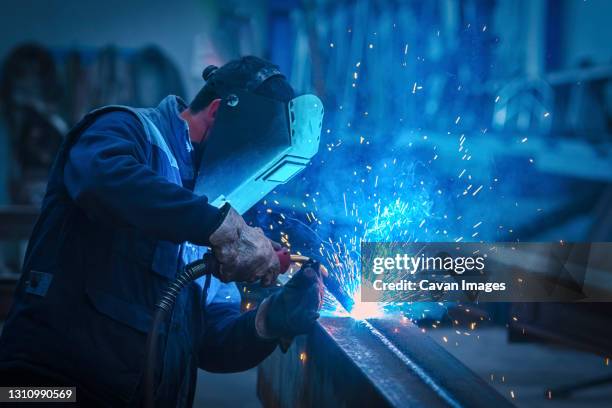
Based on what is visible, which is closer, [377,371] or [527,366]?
[377,371]

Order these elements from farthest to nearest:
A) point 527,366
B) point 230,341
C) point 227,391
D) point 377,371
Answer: point 527,366, point 227,391, point 230,341, point 377,371

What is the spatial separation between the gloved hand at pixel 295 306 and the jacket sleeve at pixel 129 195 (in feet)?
1.30

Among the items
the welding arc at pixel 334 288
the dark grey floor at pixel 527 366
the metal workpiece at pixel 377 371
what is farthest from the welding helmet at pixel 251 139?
the dark grey floor at pixel 527 366

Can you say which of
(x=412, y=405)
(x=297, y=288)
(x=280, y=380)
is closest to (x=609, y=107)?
(x=280, y=380)

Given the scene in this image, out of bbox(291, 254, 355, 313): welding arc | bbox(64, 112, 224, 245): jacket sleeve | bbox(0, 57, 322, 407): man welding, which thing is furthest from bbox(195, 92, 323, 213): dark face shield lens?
bbox(64, 112, 224, 245): jacket sleeve

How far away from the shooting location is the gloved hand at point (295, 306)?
2039 mm

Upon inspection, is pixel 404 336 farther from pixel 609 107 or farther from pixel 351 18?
pixel 351 18

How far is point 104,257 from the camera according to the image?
72.2 inches

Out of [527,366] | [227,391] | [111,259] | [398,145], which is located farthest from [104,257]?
[398,145]

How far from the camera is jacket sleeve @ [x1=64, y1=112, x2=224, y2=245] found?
1683 millimetres

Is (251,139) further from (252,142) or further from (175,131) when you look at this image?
(175,131)

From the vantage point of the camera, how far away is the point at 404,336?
7.22 feet

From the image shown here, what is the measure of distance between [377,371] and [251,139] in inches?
30.2

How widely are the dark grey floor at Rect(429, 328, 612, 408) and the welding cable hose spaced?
2.29 metres
